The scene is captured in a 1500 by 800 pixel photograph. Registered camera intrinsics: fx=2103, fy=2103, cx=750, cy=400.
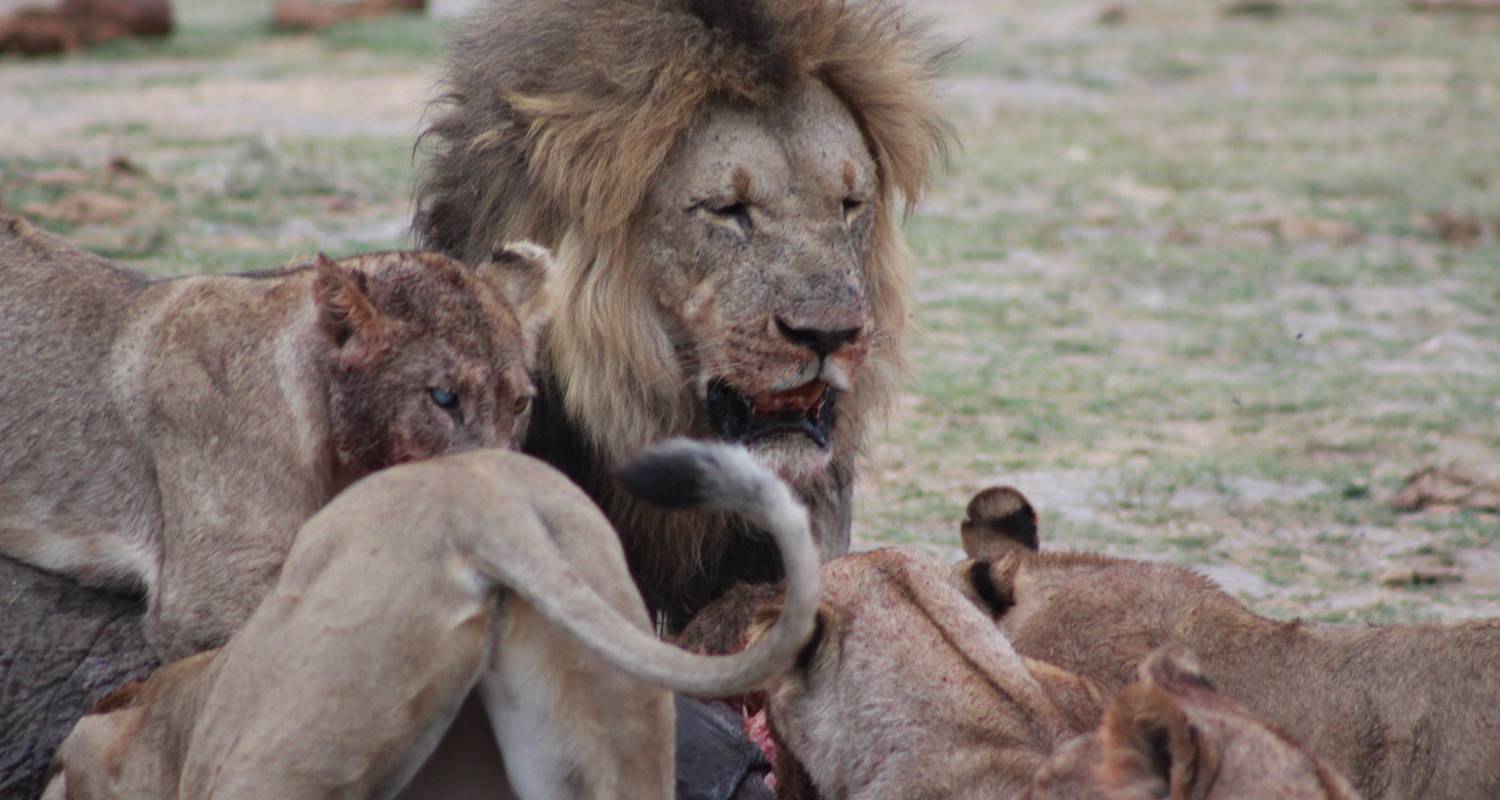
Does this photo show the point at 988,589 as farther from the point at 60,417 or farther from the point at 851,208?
the point at 60,417

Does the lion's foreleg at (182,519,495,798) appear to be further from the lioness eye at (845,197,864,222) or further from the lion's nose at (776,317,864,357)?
the lioness eye at (845,197,864,222)

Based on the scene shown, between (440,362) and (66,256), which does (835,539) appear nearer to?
(440,362)

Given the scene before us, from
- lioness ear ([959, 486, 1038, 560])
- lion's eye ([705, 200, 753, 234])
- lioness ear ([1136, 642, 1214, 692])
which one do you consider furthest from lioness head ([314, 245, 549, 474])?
lioness ear ([959, 486, 1038, 560])

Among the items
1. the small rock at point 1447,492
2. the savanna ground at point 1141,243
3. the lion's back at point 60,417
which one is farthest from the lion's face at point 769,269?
the small rock at point 1447,492

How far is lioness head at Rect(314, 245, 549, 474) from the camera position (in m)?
3.77

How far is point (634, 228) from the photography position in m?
4.79

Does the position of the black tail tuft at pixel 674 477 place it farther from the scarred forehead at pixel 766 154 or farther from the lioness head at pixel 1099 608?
the scarred forehead at pixel 766 154

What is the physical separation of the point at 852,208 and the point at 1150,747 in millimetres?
2042

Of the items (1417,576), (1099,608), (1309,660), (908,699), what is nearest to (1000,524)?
(1099,608)

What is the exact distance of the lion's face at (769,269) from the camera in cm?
449

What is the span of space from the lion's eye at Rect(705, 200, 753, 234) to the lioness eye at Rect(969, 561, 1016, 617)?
910 mm

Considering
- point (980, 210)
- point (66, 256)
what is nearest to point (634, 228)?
point (66, 256)

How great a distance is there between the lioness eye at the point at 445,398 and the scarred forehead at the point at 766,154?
109 cm

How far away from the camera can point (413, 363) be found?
3.76 meters
